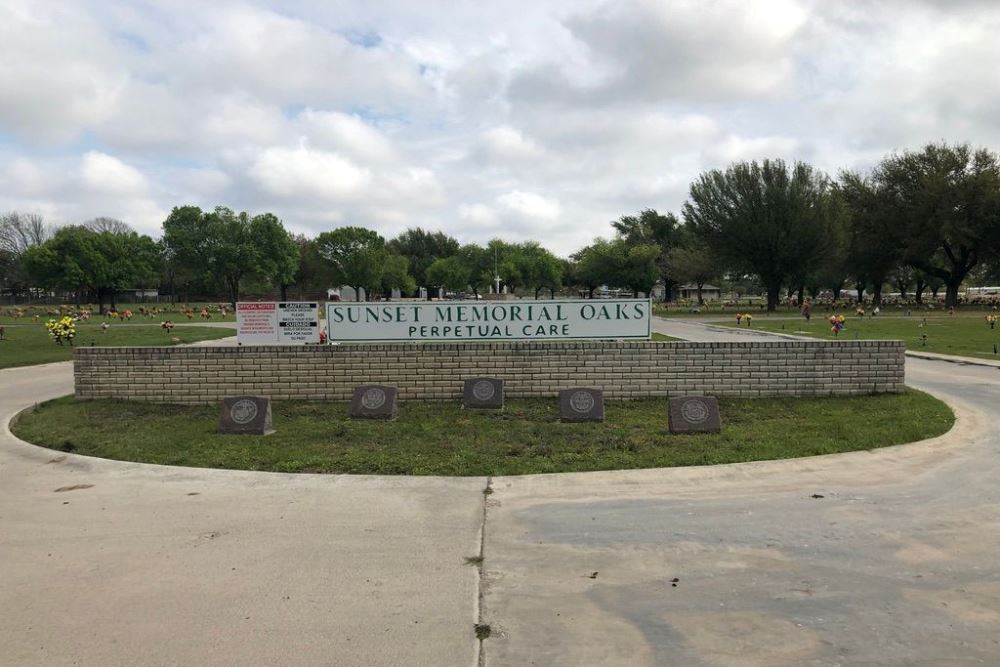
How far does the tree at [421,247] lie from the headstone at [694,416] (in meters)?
90.0

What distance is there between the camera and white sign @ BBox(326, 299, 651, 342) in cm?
1085

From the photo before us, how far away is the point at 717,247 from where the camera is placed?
1921 inches

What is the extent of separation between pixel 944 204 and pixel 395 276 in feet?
173

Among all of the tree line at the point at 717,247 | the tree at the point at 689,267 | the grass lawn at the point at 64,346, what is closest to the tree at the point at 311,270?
the tree line at the point at 717,247

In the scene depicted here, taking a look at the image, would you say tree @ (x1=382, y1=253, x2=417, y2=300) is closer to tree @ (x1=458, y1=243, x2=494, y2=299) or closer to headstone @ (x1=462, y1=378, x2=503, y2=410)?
tree @ (x1=458, y1=243, x2=494, y2=299)

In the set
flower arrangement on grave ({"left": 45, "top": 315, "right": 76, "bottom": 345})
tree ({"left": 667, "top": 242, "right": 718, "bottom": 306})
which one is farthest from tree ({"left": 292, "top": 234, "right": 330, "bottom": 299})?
flower arrangement on grave ({"left": 45, "top": 315, "right": 76, "bottom": 345})

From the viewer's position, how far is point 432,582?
408 cm

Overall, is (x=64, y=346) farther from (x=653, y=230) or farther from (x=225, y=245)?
A: (x=653, y=230)

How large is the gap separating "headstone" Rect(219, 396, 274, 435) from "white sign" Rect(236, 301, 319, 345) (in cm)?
228

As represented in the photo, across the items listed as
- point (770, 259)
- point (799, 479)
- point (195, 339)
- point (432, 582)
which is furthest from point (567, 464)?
point (770, 259)

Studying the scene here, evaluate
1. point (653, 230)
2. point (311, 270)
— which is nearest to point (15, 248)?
point (311, 270)

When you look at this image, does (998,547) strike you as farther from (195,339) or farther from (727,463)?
(195,339)

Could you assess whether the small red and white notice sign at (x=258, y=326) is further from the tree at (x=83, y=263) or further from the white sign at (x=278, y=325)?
the tree at (x=83, y=263)

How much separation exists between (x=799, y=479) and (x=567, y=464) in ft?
7.05
